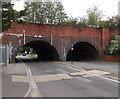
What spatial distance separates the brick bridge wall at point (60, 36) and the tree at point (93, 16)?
1268cm

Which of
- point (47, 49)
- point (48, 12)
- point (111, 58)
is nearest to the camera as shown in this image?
point (111, 58)

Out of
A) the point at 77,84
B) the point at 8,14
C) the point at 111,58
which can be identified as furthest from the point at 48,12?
the point at 77,84

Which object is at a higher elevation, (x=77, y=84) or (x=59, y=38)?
(x=59, y=38)

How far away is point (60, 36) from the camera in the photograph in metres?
40.7

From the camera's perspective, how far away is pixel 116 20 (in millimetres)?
47750

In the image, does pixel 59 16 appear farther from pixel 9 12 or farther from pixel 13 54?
pixel 9 12

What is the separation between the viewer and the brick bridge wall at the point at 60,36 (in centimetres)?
3656

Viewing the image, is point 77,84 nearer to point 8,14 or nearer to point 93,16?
point 8,14

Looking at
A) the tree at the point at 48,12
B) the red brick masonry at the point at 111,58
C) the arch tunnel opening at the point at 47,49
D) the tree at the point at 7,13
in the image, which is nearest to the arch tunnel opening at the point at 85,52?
the red brick masonry at the point at 111,58

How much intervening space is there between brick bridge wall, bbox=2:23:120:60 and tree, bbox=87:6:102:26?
12683mm

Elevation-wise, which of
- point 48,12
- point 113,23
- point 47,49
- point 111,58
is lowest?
point 111,58

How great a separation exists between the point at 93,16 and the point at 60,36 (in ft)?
75.2

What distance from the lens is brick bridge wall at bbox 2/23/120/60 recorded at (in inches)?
1439

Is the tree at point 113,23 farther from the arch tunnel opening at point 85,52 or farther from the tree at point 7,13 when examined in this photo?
the tree at point 7,13
